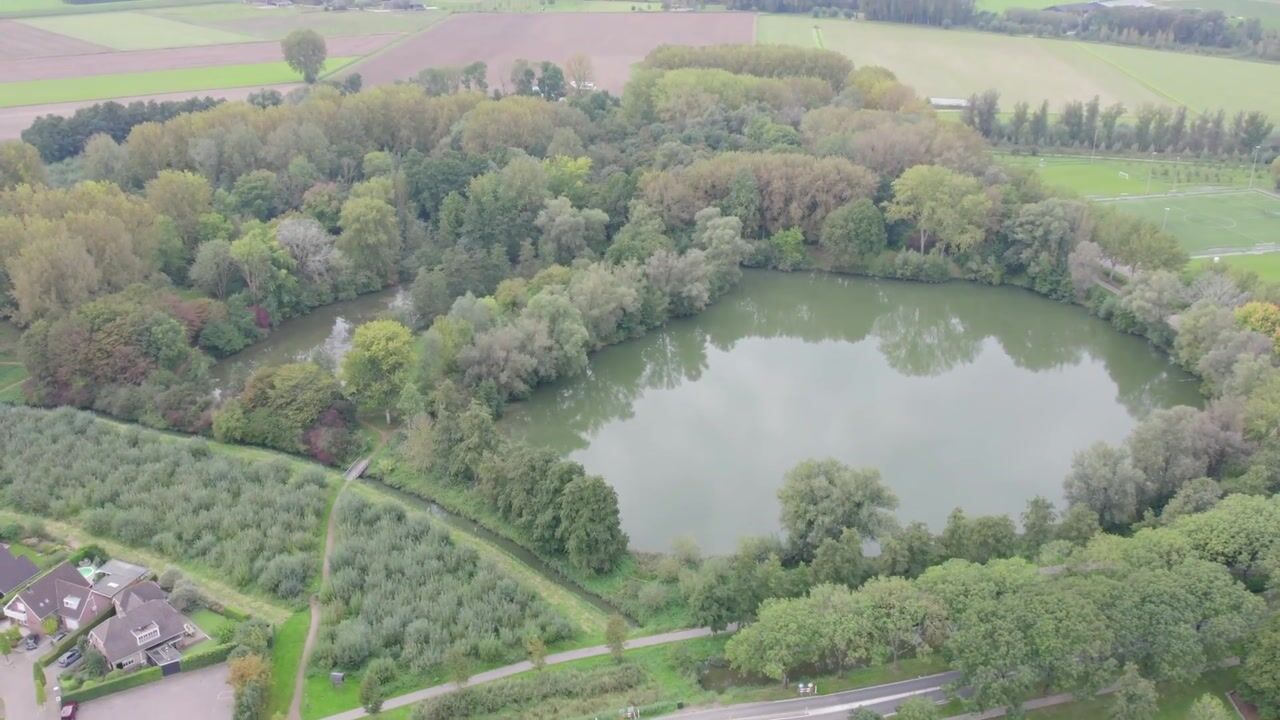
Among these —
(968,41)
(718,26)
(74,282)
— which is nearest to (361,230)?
(74,282)

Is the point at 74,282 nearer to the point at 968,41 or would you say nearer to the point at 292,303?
the point at 292,303

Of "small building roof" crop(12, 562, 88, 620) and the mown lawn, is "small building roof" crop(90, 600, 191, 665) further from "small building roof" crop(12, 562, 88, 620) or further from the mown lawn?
the mown lawn

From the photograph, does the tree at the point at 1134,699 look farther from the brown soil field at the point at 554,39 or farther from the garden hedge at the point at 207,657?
the brown soil field at the point at 554,39

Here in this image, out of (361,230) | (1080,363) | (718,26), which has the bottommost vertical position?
(1080,363)

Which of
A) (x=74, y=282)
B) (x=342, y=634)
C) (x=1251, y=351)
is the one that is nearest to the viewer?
(x=342, y=634)

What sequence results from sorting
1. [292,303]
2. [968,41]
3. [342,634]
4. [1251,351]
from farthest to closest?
[968,41], [292,303], [1251,351], [342,634]

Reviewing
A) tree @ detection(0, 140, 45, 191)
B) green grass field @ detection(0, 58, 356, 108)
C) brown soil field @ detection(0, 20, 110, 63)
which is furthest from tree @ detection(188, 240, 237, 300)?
brown soil field @ detection(0, 20, 110, 63)
